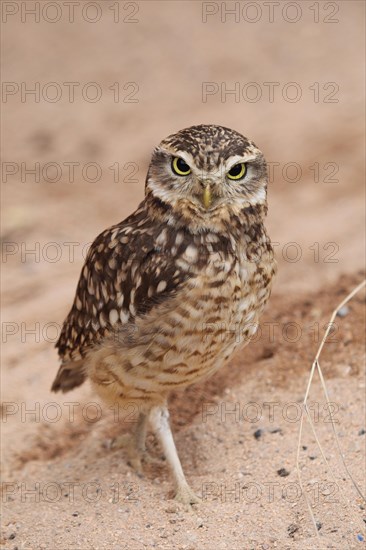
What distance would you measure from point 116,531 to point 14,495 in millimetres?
922

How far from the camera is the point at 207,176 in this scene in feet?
13.6

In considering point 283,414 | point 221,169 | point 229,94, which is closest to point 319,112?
point 229,94

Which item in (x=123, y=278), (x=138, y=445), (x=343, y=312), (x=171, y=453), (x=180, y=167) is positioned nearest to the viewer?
(x=180, y=167)

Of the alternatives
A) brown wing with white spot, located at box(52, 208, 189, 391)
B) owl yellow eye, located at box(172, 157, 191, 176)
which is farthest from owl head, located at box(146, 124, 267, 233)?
brown wing with white spot, located at box(52, 208, 189, 391)

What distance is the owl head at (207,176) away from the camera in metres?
4.17

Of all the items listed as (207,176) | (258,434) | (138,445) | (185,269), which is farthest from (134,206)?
(207,176)

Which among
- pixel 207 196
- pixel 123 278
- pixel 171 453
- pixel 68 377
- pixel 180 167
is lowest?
pixel 171 453

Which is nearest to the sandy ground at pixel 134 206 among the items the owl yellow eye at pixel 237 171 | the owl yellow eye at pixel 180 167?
the owl yellow eye at pixel 237 171

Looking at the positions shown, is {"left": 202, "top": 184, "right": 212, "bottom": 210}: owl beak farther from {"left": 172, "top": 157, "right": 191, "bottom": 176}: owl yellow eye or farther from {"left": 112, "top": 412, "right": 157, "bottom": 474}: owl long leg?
{"left": 112, "top": 412, "right": 157, "bottom": 474}: owl long leg

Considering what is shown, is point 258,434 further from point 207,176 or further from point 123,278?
point 207,176

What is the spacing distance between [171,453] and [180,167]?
5.35ft

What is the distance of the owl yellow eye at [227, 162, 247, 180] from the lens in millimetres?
4246

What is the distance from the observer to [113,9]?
38.6 feet

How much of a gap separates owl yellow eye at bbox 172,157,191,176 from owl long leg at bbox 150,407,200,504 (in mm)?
1426
